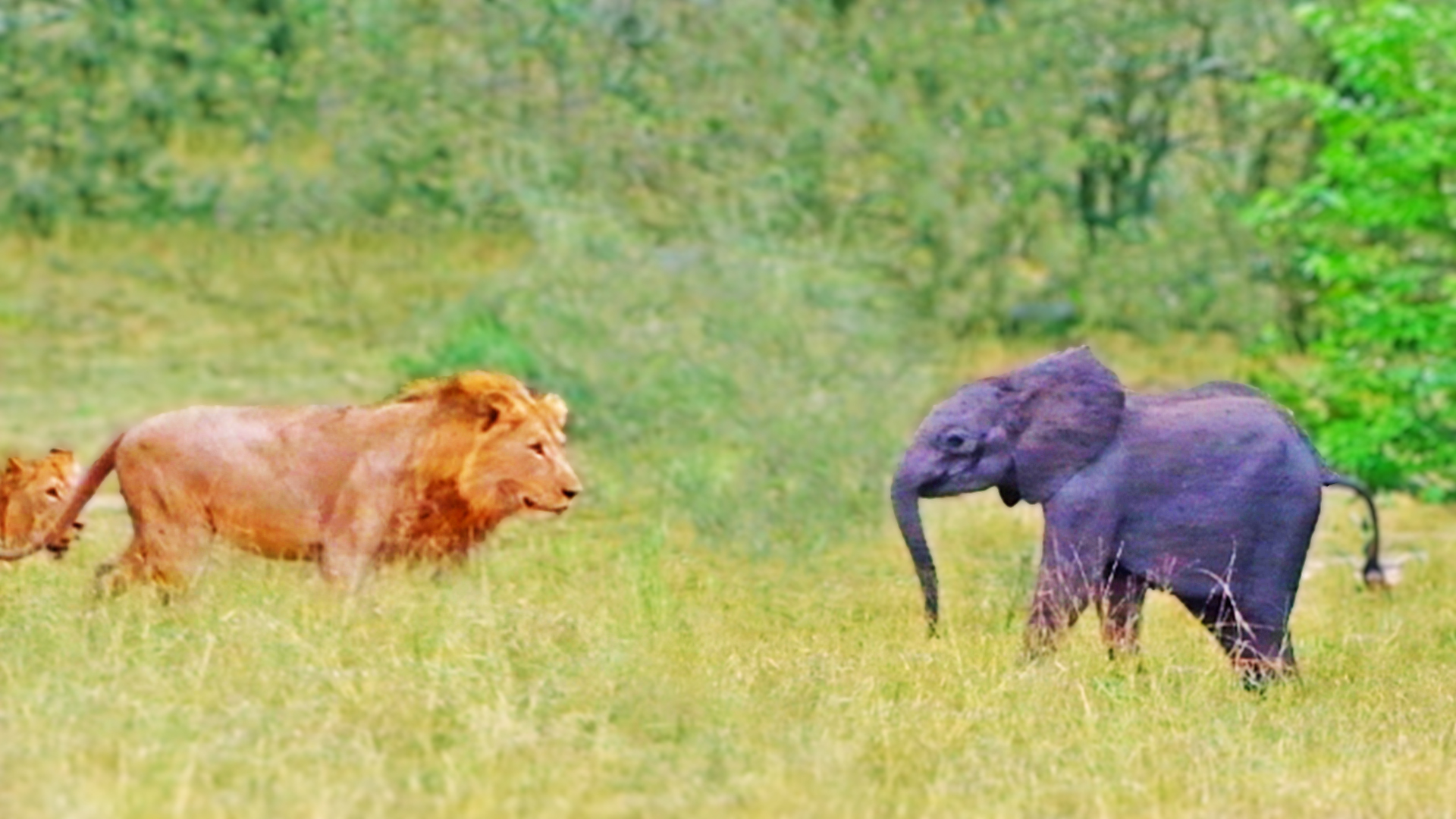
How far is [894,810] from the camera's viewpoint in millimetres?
6590

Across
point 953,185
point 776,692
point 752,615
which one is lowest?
point 953,185

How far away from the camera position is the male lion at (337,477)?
345 inches

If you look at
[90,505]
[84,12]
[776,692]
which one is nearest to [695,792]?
[776,692]

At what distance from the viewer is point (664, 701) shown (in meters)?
7.43

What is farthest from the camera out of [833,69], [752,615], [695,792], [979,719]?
[833,69]

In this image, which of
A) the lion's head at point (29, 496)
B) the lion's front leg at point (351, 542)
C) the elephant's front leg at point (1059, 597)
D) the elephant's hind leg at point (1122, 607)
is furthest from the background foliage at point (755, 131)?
the lion's front leg at point (351, 542)

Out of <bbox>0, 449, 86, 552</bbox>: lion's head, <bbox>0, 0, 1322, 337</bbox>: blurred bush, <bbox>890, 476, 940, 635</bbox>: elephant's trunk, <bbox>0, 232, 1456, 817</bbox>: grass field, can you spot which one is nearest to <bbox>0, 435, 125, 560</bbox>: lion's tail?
<bbox>0, 232, 1456, 817</bbox>: grass field

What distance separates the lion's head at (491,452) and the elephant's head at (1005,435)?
151cm

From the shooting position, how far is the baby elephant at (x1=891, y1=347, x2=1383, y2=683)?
9320 mm

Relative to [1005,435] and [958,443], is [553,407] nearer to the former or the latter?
[958,443]

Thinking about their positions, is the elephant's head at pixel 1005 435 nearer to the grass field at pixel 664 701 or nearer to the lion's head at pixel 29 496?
the grass field at pixel 664 701

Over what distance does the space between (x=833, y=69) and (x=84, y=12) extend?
335 inches

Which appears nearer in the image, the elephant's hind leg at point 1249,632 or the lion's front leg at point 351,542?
the lion's front leg at point 351,542

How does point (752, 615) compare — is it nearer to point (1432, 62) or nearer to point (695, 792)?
point (695, 792)
